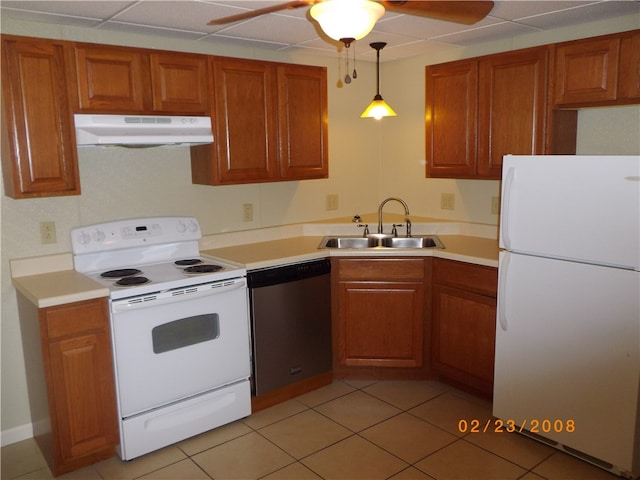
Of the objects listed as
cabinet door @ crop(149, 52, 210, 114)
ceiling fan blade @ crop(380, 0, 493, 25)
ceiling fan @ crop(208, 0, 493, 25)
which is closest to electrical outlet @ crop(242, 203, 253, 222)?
cabinet door @ crop(149, 52, 210, 114)

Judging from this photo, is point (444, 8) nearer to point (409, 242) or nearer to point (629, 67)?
point (629, 67)

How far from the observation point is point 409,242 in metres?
3.88

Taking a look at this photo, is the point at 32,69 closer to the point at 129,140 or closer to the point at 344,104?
the point at 129,140

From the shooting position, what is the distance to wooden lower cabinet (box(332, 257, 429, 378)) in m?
3.46

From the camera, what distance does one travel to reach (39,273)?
294cm

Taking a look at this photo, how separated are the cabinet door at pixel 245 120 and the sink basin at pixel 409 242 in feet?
3.14

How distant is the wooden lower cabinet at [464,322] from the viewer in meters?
3.13

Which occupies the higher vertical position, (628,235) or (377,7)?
(377,7)

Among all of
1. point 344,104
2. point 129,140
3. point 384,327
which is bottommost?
point 384,327

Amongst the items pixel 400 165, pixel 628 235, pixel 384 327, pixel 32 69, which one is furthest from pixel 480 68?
pixel 32 69

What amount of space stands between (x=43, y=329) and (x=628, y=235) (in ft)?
8.62

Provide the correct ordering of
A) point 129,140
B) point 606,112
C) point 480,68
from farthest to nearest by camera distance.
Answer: point 480,68, point 606,112, point 129,140

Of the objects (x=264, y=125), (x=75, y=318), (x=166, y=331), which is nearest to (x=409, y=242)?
(x=264, y=125)
